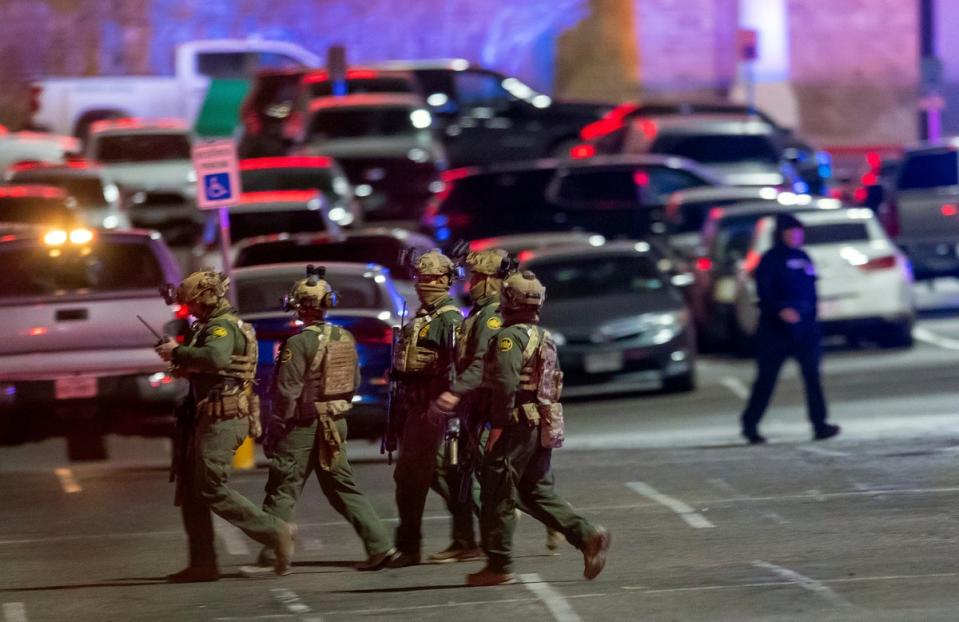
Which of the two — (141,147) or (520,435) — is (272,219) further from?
(520,435)

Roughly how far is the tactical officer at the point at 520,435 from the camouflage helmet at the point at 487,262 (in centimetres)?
34

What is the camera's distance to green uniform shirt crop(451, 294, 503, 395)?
1015 centimetres

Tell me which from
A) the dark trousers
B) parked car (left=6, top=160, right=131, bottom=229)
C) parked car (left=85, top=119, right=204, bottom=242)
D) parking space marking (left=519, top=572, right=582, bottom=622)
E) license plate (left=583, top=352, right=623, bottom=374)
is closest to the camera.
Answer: parking space marking (left=519, top=572, right=582, bottom=622)

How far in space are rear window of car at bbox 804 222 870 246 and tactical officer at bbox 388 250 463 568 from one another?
11.2 metres

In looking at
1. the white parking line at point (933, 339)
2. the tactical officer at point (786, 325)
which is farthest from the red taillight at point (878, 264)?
the tactical officer at point (786, 325)

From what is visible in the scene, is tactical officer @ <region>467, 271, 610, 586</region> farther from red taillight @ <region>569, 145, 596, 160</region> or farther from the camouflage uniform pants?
red taillight @ <region>569, 145, 596, 160</region>

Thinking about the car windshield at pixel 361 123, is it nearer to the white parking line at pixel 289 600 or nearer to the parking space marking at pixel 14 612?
the white parking line at pixel 289 600

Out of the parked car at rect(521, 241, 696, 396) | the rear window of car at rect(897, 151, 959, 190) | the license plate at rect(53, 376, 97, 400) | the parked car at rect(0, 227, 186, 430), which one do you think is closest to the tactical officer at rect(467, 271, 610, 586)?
the parked car at rect(0, 227, 186, 430)

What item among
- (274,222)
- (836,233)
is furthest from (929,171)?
(274,222)

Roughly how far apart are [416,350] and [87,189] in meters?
16.7

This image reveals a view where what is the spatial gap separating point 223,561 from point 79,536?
1.24m

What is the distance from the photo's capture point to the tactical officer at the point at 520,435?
A: 9.98 meters

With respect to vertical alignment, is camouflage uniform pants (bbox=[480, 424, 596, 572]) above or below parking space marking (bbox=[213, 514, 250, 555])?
above

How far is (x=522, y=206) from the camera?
83.8 ft
